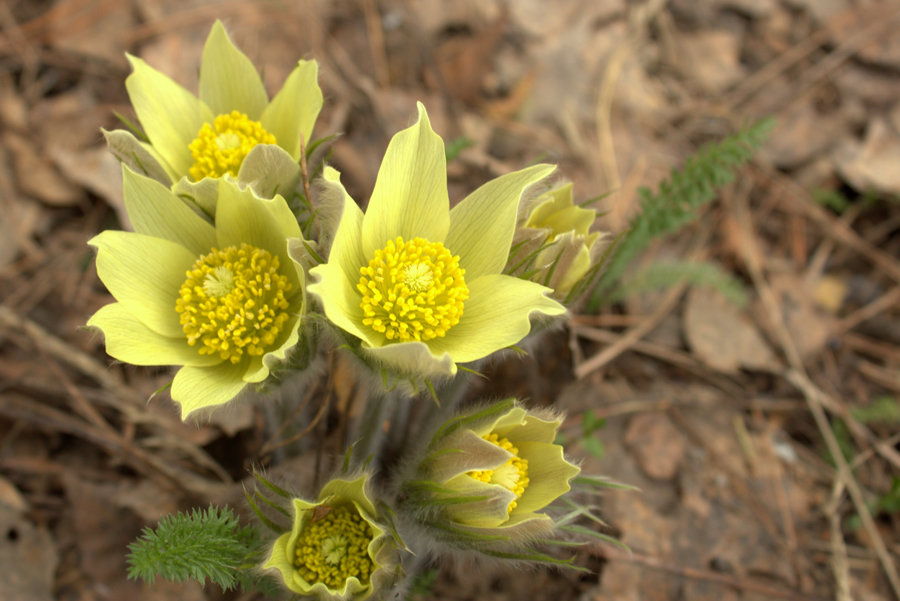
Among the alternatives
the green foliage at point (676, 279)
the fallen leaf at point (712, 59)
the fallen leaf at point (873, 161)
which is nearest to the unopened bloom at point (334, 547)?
the green foliage at point (676, 279)

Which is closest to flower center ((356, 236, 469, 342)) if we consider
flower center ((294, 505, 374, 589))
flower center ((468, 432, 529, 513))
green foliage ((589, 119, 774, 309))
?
flower center ((468, 432, 529, 513))

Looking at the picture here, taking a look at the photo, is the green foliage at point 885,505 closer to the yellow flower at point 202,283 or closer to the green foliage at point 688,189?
the green foliage at point 688,189

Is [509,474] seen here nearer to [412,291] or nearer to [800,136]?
[412,291]

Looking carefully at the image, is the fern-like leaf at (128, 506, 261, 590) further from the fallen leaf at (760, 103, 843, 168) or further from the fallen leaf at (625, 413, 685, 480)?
the fallen leaf at (760, 103, 843, 168)

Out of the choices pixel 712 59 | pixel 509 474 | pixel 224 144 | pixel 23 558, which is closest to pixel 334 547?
pixel 509 474

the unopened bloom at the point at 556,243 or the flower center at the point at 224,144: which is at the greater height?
the flower center at the point at 224,144

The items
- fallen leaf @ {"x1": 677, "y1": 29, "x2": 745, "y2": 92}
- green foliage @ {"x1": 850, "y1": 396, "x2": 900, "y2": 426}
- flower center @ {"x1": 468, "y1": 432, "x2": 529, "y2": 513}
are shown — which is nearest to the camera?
flower center @ {"x1": 468, "y1": 432, "x2": 529, "y2": 513}

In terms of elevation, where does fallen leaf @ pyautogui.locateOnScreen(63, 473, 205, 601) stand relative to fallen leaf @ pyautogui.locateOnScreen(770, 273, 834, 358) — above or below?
below

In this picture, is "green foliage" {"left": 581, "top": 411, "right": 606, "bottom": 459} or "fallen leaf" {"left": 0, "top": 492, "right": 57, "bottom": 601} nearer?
"fallen leaf" {"left": 0, "top": 492, "right": 57, "bottom": 601}
